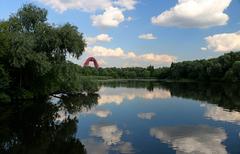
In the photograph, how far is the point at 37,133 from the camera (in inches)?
918

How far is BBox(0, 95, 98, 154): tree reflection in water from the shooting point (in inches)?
724

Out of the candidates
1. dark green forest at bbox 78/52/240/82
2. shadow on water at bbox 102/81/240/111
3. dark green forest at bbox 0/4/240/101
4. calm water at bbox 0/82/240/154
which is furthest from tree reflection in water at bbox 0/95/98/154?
dark green forest at bbox 78/52/240/82

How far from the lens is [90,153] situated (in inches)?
682

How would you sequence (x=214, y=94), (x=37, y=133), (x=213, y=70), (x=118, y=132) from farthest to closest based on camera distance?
(x=213, y=70), (x=214, y=94), (x=118, y=132), (x=37, y=133)

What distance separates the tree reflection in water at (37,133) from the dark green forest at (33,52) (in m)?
8.23

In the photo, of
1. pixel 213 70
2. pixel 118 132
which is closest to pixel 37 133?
pixel 118 132

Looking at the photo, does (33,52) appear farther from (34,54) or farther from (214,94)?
(214,94)

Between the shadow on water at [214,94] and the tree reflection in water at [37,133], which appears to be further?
the shadow on water at [214,94]

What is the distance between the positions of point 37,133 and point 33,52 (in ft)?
68.6

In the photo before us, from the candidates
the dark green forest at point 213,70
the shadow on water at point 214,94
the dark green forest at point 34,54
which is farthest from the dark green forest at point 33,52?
the dark green forest at point 213,70

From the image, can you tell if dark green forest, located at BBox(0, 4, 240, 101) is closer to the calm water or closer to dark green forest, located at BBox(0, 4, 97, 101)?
dark green forest, located at BBox(0, 4, 97, 101)

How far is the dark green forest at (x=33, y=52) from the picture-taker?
40.8m

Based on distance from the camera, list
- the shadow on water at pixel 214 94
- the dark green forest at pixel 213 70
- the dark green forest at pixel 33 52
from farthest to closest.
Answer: the dark green forest at pixel 213 70, the shadow on water at pixel 214 94, the dark green forest at pixel 33 52

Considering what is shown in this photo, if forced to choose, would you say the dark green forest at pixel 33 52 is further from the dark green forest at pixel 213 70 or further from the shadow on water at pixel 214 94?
the dark green forest at pixel 213 70
